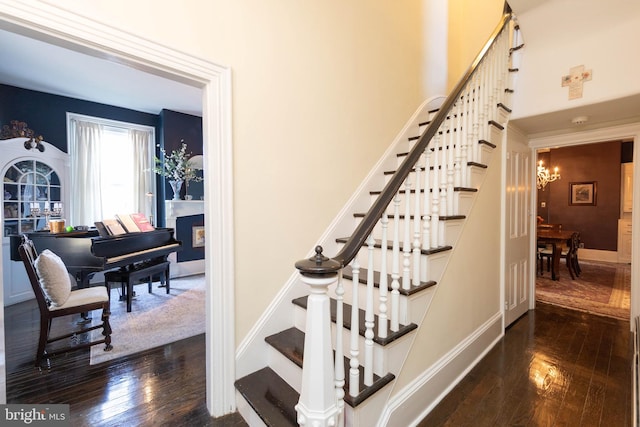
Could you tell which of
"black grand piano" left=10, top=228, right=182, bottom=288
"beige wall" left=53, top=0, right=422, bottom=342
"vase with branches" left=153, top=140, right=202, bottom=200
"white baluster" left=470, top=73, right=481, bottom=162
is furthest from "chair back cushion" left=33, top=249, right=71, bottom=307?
"white baluster" left=470, top=73, right=481, bottom=162

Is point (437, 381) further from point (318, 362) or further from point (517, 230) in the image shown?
point (517, 230)

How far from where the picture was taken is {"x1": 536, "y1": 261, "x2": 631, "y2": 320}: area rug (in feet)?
11.3

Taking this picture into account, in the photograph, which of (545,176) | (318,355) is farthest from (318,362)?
(545,176)

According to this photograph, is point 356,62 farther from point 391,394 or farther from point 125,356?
point 125,356

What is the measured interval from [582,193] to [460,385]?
23.4 ft

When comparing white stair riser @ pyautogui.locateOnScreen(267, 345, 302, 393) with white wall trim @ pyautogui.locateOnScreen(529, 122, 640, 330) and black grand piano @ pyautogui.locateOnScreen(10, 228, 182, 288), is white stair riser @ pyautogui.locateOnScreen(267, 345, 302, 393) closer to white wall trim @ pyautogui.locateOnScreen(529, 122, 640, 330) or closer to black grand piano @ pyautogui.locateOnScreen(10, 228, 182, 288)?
black grand piano @ pyautogui.locateOnScreen(10, 228, 182, 288)

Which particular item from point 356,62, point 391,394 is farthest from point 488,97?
point 391,394

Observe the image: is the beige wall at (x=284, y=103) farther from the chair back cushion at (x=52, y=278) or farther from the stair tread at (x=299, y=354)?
the chair back cushion at (x=52, y=278)

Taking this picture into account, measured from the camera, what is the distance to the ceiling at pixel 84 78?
2.96m

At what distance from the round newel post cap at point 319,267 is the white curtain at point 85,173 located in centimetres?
486

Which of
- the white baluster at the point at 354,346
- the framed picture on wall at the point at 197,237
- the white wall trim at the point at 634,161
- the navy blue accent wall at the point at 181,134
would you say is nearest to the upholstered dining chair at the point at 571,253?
the white wall trim at the point at 634,161

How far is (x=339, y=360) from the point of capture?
126cm

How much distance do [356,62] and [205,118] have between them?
5.11 ft

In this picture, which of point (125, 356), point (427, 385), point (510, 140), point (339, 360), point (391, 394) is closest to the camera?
point (339, 360)
